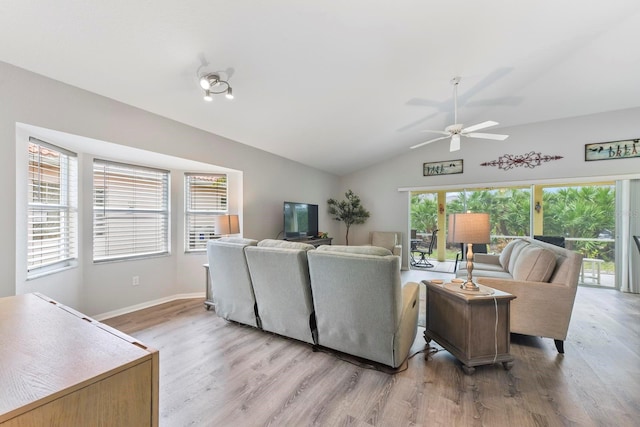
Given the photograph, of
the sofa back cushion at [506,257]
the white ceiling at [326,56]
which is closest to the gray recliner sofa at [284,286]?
the white ceiling at [326,56]

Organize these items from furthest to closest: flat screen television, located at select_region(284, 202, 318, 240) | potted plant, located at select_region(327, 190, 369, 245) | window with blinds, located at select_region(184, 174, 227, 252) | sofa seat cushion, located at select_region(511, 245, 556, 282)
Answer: potted plant, located at select_region(327, 190, 369, 245) → flat screen television, located at select_region(284, 202, 318, 240) → window with blinds, located at select_region(184, 174, 227, 252) → sofa seat cushion, located at select_region(511, 245, 556, 282)

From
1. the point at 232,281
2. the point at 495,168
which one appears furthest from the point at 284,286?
the point at 495,168

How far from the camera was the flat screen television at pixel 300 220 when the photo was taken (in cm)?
486

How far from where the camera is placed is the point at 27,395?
701 millimetres

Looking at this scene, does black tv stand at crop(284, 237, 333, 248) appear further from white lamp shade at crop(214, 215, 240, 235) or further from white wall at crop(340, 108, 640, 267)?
white wall at crop(340, 108, 640, 267)

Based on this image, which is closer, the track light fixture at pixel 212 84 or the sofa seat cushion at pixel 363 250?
the sofa seat cushion at pixel 363 250

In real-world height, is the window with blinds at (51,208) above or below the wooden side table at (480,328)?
above

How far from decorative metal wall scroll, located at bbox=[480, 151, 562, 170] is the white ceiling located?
0.93 m

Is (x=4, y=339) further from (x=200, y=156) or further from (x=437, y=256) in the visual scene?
(x=437, y=256)

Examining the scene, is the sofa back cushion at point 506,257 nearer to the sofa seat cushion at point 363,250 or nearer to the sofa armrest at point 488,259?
the sofa armrest at point 488,259

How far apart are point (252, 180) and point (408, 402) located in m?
3.64

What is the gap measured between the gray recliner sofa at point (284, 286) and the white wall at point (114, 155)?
5.99ft

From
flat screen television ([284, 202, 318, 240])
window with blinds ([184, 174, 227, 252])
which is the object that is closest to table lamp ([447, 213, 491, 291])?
flat screen television ([284, 202, 318, 240])

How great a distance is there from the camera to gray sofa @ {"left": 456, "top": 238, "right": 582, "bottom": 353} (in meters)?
2.39
